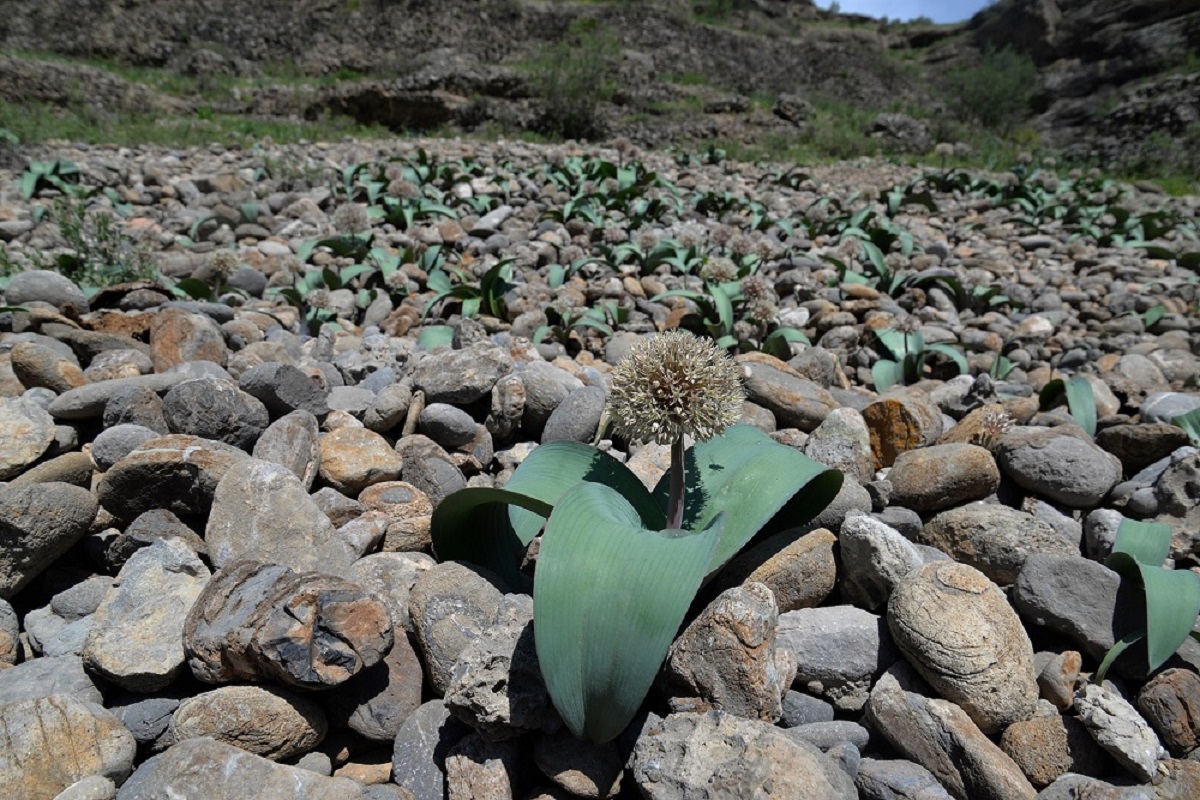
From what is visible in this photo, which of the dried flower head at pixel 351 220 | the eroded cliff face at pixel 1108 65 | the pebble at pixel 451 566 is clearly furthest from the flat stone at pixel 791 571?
the eroded cliff face at pixel 1108 65

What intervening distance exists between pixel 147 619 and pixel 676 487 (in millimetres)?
1135

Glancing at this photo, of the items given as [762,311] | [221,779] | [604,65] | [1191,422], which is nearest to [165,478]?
[221,779]

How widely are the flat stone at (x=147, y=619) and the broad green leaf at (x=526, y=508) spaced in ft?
1.79

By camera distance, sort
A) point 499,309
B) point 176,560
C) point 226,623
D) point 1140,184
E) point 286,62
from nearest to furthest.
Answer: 1. point 226,623
2. point 176,560
3. point 499,309
4. point 1140,184
5. point 286,62

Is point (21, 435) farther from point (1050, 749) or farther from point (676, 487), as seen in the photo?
point (1050, 749)

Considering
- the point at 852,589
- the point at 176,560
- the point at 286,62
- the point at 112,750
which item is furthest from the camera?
the point at 286,62

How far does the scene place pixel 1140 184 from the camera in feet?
28.0

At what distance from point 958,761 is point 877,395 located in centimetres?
199

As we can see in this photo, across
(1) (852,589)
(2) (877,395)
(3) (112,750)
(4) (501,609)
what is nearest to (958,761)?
(1) (852,589)

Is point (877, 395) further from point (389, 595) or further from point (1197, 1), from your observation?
point (1197, 1)

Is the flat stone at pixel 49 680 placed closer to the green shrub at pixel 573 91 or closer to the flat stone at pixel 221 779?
the flat stone at pixel 221 779

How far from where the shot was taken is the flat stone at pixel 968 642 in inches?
52.9

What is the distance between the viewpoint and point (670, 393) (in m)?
1.42

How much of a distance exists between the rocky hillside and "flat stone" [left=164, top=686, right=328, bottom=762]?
1104cm
